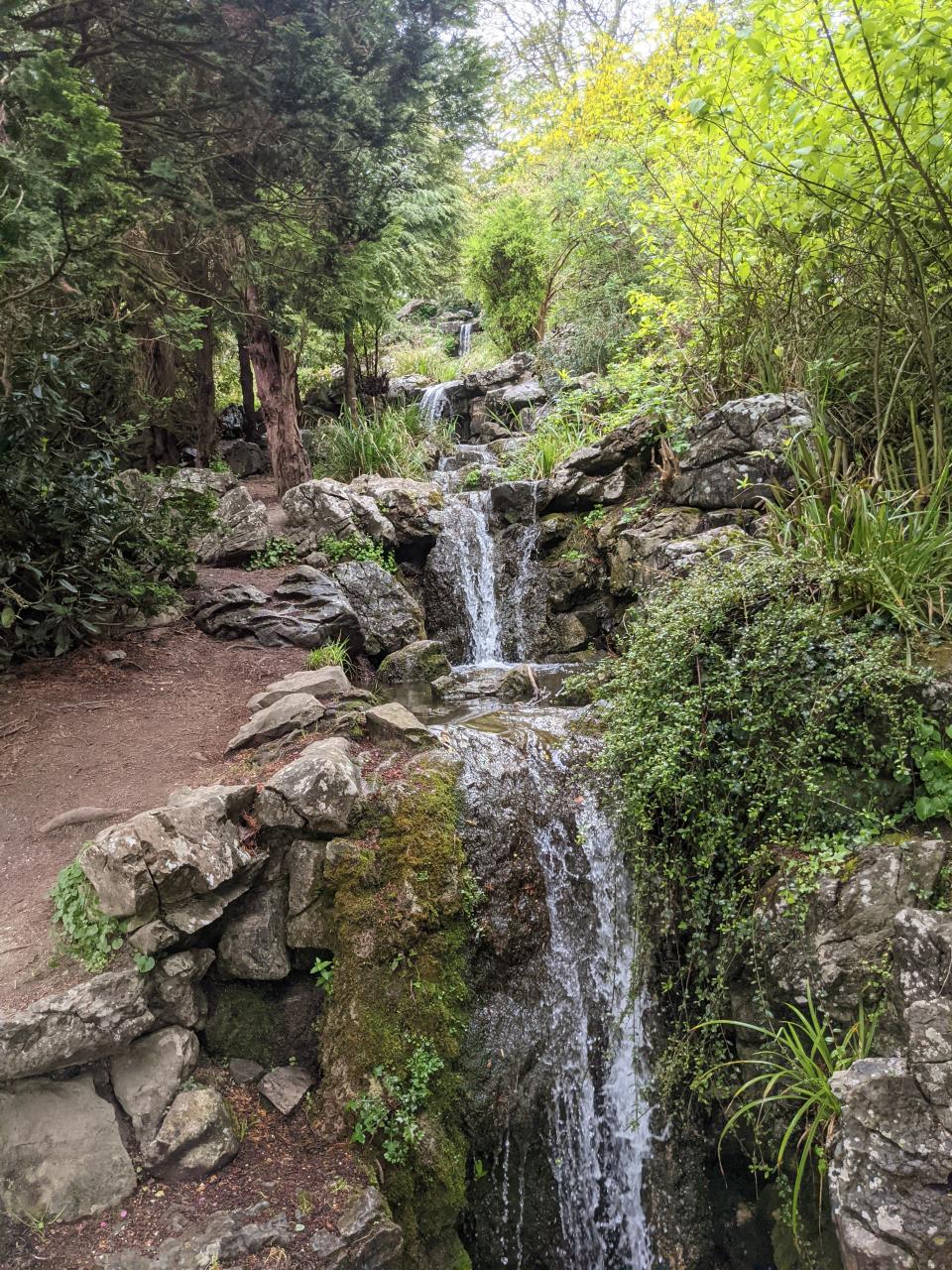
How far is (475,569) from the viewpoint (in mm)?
8344

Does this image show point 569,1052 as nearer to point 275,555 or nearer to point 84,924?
point 84,924

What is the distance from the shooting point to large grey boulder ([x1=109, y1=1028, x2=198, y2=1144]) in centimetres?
308

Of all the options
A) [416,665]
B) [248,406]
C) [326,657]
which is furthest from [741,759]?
[248,406]

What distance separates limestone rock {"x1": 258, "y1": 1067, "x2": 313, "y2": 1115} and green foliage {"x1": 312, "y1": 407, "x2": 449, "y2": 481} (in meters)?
8.07

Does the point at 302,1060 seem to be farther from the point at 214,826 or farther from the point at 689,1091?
the point at 689,1091

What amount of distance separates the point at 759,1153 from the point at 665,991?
79 centimetres

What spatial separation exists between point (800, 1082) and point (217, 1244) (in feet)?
8.25

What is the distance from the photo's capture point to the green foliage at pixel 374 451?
1023 centimetres

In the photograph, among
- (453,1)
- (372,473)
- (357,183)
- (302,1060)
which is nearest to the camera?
(302,1060)

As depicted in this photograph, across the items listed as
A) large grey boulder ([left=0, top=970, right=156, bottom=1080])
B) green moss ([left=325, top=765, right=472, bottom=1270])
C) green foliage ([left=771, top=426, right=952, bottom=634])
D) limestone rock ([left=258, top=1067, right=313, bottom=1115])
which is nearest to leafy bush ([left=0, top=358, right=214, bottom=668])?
large grey boulder ([left=0, top=970, right=156, bottom=1080])

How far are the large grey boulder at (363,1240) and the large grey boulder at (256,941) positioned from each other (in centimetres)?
107

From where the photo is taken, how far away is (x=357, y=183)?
16.6 ft

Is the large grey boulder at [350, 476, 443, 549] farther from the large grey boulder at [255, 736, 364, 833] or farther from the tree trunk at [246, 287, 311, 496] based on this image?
the large grey boulder at [255, 736, 364, 833]

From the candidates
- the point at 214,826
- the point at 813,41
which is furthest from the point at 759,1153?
the point at 813,41
